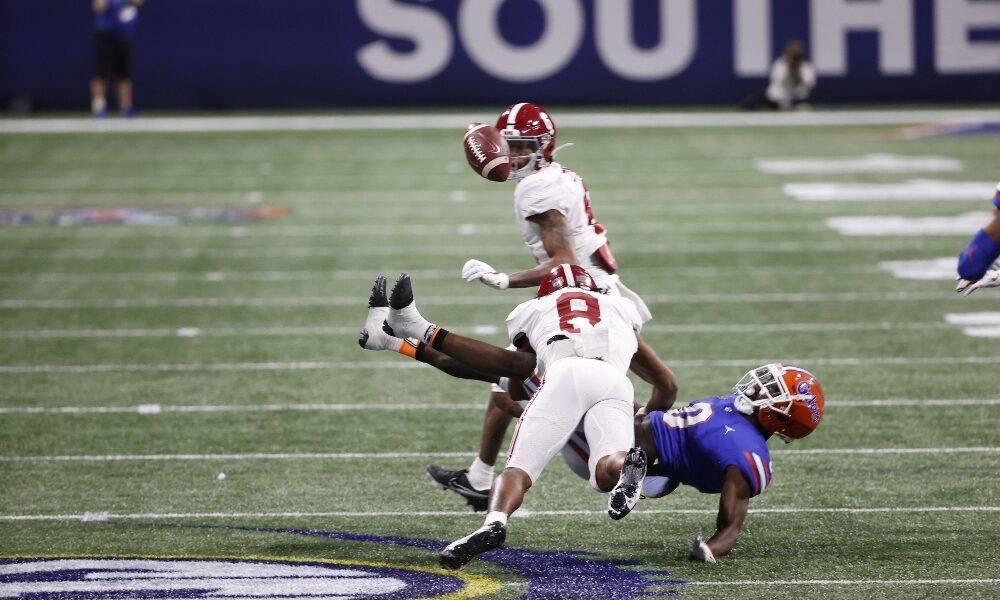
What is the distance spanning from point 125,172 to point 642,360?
1179 centimetres

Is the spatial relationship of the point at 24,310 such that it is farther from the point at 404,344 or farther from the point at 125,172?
the point at 125,172

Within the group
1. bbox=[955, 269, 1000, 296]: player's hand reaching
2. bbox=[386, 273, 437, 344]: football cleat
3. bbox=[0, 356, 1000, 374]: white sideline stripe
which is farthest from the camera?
bbox=[0, 356, 1000, 374]: white sideline stripe

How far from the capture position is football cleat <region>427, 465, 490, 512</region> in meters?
5.94

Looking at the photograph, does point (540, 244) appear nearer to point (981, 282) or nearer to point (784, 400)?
point (784, 400)

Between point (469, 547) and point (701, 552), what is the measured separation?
2.88 feet

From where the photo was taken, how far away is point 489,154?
242 inches

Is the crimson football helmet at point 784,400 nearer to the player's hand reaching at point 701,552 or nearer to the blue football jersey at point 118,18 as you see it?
the player's hand reaching at point 701,552

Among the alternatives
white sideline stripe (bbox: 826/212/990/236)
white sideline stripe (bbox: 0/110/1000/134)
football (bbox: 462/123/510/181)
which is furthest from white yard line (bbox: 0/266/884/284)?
white sideline stripe (bbox: 0/110/1000/134)

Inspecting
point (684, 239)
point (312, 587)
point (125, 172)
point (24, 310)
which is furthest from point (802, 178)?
point (312, 587)

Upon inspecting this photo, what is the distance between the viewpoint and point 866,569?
16.6 feet

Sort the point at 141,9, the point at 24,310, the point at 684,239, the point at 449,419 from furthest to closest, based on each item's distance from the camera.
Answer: the point at 141,9 → the point at 684,239 → the point at 24,310 → the point at 449,419

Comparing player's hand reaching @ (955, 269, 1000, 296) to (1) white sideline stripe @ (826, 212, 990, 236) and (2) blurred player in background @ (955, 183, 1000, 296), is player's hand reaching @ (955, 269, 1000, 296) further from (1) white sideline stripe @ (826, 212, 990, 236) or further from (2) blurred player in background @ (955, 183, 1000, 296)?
(1) white sideline stripe @ (826, 212, 990, 236)

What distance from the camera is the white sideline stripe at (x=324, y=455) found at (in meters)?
6.67

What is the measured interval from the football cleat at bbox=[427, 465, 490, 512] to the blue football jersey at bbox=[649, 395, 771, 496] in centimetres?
81
